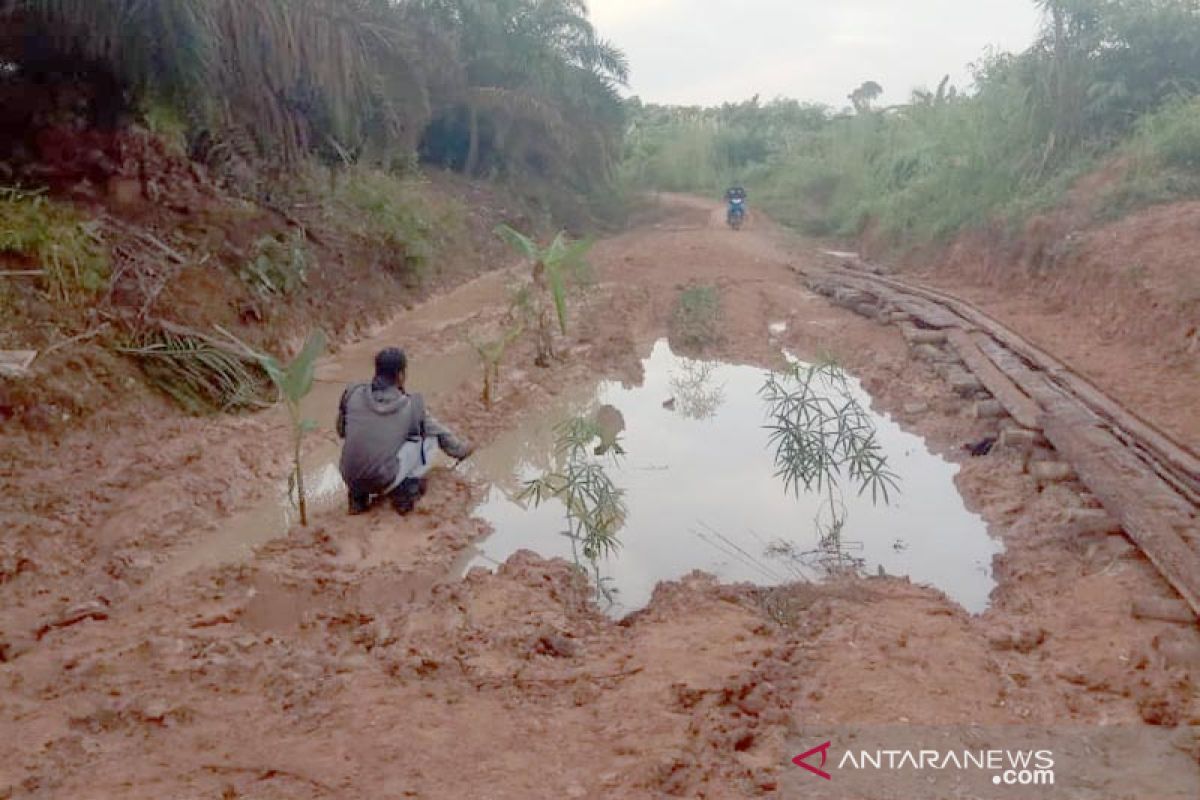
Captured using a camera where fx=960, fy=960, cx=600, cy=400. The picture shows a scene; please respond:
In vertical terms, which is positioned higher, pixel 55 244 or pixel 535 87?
pixel 535 87

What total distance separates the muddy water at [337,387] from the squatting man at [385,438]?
1.50ft

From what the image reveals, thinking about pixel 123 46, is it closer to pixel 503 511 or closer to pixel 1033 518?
pixel 503 511

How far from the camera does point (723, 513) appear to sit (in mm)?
5723

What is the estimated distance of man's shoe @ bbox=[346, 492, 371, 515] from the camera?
552 cm

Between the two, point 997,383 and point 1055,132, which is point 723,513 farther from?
point 1055,132

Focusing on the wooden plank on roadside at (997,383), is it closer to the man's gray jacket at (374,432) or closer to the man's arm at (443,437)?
the man's arm at (443,437)

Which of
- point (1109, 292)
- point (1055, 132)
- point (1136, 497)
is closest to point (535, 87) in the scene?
point (1055, 132)

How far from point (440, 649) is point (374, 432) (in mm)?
1815

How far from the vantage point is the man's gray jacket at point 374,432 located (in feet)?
17.5

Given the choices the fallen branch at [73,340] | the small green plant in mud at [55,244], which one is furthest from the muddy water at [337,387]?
the small green plant in mud at [55,244]

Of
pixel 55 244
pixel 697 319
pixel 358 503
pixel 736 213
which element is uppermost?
pixel 736 213

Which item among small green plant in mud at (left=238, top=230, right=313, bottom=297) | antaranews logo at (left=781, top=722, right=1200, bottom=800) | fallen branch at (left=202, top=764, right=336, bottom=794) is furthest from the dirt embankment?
small green plant in mud at (left=238, top=230, right=313, bottom=297)

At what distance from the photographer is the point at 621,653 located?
3836 millimetres

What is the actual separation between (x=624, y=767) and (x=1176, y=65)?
14.8 metres
